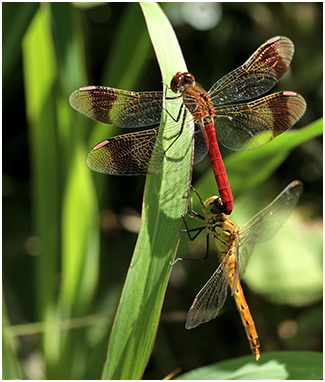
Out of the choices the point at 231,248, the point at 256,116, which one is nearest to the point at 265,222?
the point at 231,248

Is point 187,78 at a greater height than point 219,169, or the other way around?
point 187,78

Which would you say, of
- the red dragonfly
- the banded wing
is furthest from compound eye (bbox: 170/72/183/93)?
the banded wing

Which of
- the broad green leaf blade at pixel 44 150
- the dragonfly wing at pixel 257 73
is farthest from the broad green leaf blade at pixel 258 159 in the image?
the broad green leaf blade at pixel 44 150

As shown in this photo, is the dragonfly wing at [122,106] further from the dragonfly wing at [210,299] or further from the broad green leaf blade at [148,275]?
the dragonfly wing at [210,299]

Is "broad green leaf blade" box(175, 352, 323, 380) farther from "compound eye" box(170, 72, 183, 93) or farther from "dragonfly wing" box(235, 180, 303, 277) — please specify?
"compound eye" box(170, 72, 183, 93)

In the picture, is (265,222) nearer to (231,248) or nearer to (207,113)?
(231,248)

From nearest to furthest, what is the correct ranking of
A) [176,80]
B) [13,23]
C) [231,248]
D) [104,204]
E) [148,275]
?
[148,275] < [176,80] < [231,248] < [13,23] < [104,204]

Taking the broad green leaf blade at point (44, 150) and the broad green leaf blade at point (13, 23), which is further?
the broad green leaf blade at point (44, 150)
